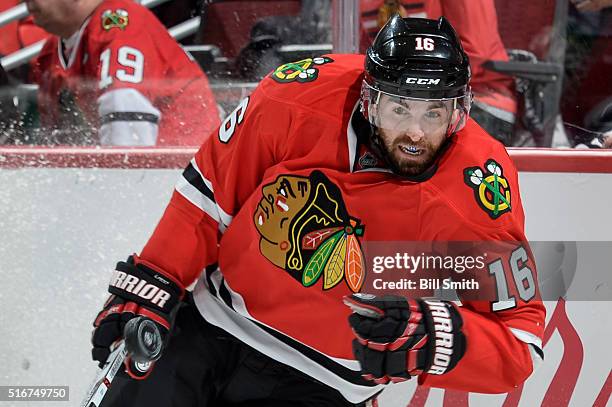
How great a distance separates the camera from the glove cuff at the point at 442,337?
5.01ft

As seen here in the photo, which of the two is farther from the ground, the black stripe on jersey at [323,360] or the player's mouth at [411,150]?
the player's mouth at [411,150]

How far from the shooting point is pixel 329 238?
171 cm

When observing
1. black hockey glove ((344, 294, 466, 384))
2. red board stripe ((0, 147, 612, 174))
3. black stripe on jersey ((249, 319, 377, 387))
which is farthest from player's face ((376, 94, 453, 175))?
Answer: red board stripe ((0, 147, 612, 174))

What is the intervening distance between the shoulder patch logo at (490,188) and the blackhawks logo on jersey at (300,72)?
339 mm

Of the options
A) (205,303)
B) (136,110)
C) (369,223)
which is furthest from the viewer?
(136,110)

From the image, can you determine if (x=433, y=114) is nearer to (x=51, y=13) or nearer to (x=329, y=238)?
(x=329, y=238)

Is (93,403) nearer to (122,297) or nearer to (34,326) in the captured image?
(122,297)

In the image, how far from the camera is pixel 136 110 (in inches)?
95.9

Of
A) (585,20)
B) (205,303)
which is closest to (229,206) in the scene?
(205,303)

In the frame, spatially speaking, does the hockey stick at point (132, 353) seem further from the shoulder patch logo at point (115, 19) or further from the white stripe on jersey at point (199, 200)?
the shoulder patch logo at point (115, 19)

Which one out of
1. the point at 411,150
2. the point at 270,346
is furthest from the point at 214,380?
the point at 411,150

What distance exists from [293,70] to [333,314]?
46cm

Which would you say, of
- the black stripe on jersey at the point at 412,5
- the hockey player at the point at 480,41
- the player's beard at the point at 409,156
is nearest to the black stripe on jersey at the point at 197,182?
the player's beard at the point at 409,156

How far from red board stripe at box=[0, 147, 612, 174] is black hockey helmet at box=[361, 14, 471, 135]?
0.59m
